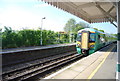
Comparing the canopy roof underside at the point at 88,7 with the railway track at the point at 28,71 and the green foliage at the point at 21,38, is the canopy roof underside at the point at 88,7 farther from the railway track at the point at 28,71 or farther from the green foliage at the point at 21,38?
the green foliage at the point at 21,38

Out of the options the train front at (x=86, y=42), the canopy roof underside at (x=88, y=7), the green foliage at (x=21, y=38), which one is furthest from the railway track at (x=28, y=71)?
the green foliage at (x=21, y=38)

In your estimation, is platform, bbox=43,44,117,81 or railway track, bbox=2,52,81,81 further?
railway track, bbox=2,52,81,81

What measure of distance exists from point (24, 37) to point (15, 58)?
6.97 meters

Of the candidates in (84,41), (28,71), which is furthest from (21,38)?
(84,41)

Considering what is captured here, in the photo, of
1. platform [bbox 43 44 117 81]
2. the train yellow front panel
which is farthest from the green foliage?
platform [bbox 43 44 117 81]

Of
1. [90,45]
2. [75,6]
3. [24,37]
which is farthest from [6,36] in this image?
[90,45]

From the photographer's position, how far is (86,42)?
9570mm

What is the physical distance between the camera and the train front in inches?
372

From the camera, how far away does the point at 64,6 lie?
744 cm

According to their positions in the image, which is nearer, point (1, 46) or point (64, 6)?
point (64, 6)

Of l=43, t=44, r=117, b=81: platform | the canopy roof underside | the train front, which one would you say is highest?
the canopy roof underside

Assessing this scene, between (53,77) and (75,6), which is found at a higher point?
(75,6)

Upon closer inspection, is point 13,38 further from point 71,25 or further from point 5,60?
point 71,25

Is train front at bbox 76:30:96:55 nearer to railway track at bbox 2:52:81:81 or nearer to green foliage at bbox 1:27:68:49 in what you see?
railway track at bbox 2:52:81:81
